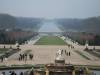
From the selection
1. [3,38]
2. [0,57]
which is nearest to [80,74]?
[0,57]

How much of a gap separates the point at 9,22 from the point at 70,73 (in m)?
110

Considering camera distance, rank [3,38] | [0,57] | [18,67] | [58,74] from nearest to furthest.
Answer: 1. [58,74]
2. [18,67]
3. [0,57]
4. [3,38]

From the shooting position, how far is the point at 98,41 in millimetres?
68500

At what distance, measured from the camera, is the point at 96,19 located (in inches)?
4493

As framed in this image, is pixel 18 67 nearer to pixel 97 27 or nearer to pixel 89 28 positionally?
pixel 97 27

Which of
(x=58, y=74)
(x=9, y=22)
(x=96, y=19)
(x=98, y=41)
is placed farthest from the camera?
(x=9, y=22)

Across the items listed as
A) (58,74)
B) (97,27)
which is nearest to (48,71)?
(58,74)

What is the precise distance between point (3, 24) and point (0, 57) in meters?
80.2

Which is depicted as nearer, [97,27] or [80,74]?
[80,74]

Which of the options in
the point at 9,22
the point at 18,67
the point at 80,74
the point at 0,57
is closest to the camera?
the point at 80,74

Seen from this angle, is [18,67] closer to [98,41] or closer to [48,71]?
[48,71]

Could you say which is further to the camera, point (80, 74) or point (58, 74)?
point (80, 74)

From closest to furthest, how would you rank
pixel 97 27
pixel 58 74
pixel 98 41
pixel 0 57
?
pixel 58 74 < pixel 0 57 < pixel 98 41 < pixel 97 27

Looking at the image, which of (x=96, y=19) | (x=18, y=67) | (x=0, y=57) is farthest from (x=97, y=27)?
(x=18, y=67)
